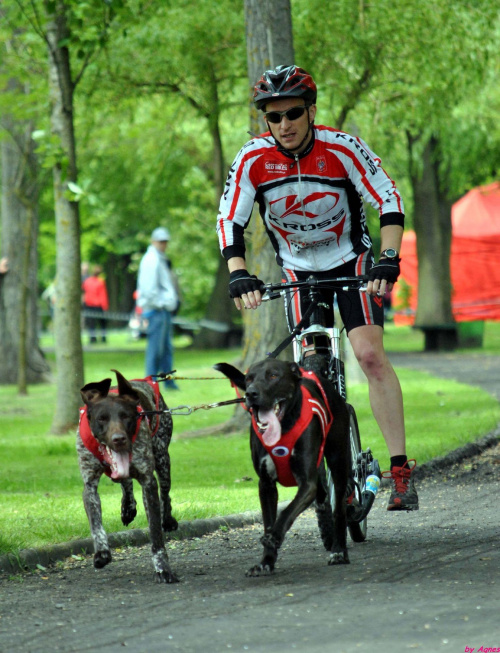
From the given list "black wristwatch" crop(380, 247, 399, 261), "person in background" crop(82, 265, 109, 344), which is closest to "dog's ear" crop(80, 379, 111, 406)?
"black wristwatch" crop(380, 247, 399, 261)

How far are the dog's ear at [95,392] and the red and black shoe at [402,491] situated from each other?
1808 mm

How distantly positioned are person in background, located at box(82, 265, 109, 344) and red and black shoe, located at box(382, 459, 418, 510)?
35.0 metres

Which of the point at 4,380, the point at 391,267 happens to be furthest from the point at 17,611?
the point at 4,380

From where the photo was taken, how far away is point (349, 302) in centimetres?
620

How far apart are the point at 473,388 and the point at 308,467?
482 inches

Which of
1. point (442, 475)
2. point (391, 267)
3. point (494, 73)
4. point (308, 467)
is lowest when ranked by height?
point (442, 475)

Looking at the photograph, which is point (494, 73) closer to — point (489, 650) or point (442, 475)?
point (442, 475)

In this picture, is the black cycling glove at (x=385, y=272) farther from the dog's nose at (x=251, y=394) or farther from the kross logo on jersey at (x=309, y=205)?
the dog's nose at (x=251, y=394)

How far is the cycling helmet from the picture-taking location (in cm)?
582

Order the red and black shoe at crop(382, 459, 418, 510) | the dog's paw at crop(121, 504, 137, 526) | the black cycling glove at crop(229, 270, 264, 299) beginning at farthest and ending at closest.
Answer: the dog's paw at crop(121, 504, 137, 526), the red and black shoe at crop(382, 459, 418, 510), the black cycling glove at crop(229, 270, 264, 299)

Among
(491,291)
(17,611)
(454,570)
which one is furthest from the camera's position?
(491,291)

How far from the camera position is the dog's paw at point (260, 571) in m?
5.46

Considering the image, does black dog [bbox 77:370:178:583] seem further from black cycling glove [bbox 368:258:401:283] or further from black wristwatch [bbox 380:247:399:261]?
black wristwatch [bbox 380:247:399:261]

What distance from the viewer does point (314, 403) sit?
536 cm
